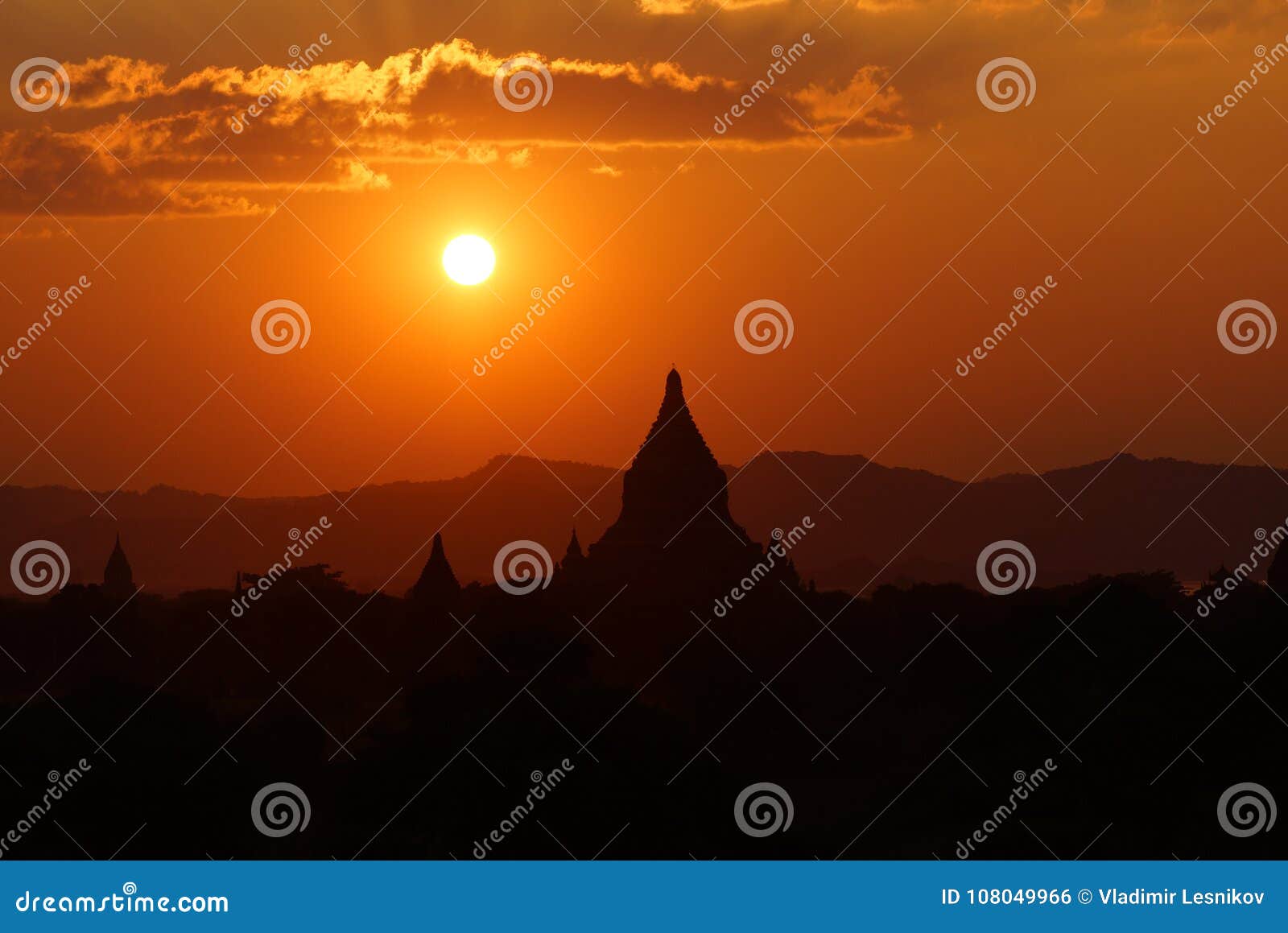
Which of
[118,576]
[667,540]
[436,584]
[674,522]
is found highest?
[674,522]

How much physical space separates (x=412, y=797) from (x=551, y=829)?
168 inches

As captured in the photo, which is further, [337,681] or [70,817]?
[337,681]

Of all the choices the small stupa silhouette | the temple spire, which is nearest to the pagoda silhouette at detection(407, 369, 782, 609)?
the temple spire

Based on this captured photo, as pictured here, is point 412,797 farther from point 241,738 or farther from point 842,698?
point 842,698

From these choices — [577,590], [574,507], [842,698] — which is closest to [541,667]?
[842,698]

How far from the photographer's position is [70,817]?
135 feet

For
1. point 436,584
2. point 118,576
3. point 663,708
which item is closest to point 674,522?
point 436,584

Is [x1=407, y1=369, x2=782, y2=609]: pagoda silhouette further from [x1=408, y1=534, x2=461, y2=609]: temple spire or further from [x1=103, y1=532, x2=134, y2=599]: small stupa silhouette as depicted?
[x1=103, y1=532, x2=134, y2=599]: small stupa silhouette

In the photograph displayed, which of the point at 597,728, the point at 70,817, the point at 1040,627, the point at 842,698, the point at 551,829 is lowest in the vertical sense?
the point at 70,817

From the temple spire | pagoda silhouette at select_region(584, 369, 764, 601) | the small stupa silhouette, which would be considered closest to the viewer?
the temple spire

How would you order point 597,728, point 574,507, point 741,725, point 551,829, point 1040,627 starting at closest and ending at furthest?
1. point 551,829
2. point 597,728
3. point 741,725
4. point 1040,627
5. point 574,507

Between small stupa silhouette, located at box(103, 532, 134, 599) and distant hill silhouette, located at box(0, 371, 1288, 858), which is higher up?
distant hill silhouette, located at box(0, 371, 1288, 858)

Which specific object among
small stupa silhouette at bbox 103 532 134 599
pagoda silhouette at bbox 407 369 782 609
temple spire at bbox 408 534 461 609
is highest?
pagoda silhouette at bbox 407 369 782 609

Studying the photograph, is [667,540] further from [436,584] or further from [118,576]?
[118,576]
